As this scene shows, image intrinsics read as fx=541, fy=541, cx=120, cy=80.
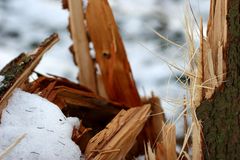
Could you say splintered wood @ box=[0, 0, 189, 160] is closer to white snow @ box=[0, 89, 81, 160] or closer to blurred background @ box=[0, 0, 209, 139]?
white snow @ box=[0, 89, 81, 160]

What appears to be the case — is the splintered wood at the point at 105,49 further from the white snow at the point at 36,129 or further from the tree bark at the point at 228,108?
the tree bark at the point at 228,108

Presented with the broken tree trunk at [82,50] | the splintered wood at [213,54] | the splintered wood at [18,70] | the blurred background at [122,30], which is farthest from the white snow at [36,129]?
the blurred background at [122,30]

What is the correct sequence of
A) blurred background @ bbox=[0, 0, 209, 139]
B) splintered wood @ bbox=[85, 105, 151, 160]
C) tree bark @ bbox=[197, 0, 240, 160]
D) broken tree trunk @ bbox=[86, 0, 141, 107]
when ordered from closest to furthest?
tree bark @ bbox=[197, 0, 240, 160] < splintered wood @ bbox=[85, 105, 151, 160] < broken tree trunk @ bbox=[86, 0, 141, 107] < blurred background @ bbox=[0, 0, 209, 139]

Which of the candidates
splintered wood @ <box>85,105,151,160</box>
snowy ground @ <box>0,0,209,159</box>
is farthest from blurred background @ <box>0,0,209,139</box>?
splintered wood @ <box>85,105,151,160</box>

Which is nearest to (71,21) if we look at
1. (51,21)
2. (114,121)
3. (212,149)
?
(114,121)

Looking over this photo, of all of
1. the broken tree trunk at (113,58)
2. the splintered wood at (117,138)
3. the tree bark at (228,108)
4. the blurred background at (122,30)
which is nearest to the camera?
the tree bark at (228,108)

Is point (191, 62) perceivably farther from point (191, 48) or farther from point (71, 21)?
point (71, 21)
